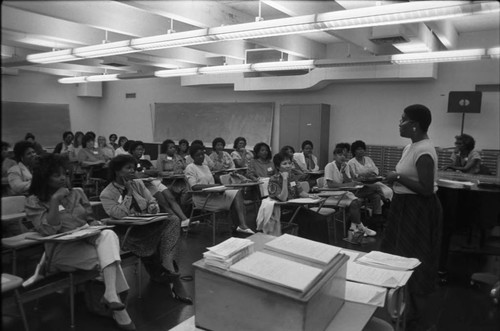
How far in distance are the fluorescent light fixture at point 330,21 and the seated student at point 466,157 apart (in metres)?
3.38

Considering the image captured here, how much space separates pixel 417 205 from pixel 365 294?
4.15ft

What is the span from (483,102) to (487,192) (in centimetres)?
502

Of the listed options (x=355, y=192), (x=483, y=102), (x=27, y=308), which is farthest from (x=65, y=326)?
(x=483, y=102)

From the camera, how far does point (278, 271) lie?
1.26 meters

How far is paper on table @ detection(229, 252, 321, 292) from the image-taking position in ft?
3.89

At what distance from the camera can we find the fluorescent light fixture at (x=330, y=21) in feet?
11.3

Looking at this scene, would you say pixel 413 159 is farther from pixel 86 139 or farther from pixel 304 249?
pixel 86 139

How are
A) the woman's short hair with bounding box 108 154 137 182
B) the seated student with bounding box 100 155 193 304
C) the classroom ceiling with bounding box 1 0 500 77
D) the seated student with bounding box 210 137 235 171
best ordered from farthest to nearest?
the seated student with bounding box 210 137 235 171 → the classroom ceiling with bounding box 1 0 500 77 → the woman's short hair with bounding box 108 154 137 182 → the seated student with bounding box 100 155 193 304

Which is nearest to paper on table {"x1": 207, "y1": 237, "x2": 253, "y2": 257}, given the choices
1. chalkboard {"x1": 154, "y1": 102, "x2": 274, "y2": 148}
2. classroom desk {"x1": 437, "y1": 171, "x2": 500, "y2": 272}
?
classroom desk {"x1": 437, "y1": 171, "x2": 500, "y2": 272}

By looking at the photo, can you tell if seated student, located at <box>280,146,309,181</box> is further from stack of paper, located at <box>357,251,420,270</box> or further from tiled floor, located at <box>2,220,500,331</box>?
stack of paper, located at <box>357,251,420,270</box>

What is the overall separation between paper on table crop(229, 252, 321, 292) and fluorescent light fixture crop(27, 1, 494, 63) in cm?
289

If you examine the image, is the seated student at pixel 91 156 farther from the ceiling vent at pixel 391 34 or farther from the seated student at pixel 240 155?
the ceiling vent at pixel 391 34

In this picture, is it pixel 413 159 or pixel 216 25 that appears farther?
pixel 216 25

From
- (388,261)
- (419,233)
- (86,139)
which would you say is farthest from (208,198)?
(86,139)
